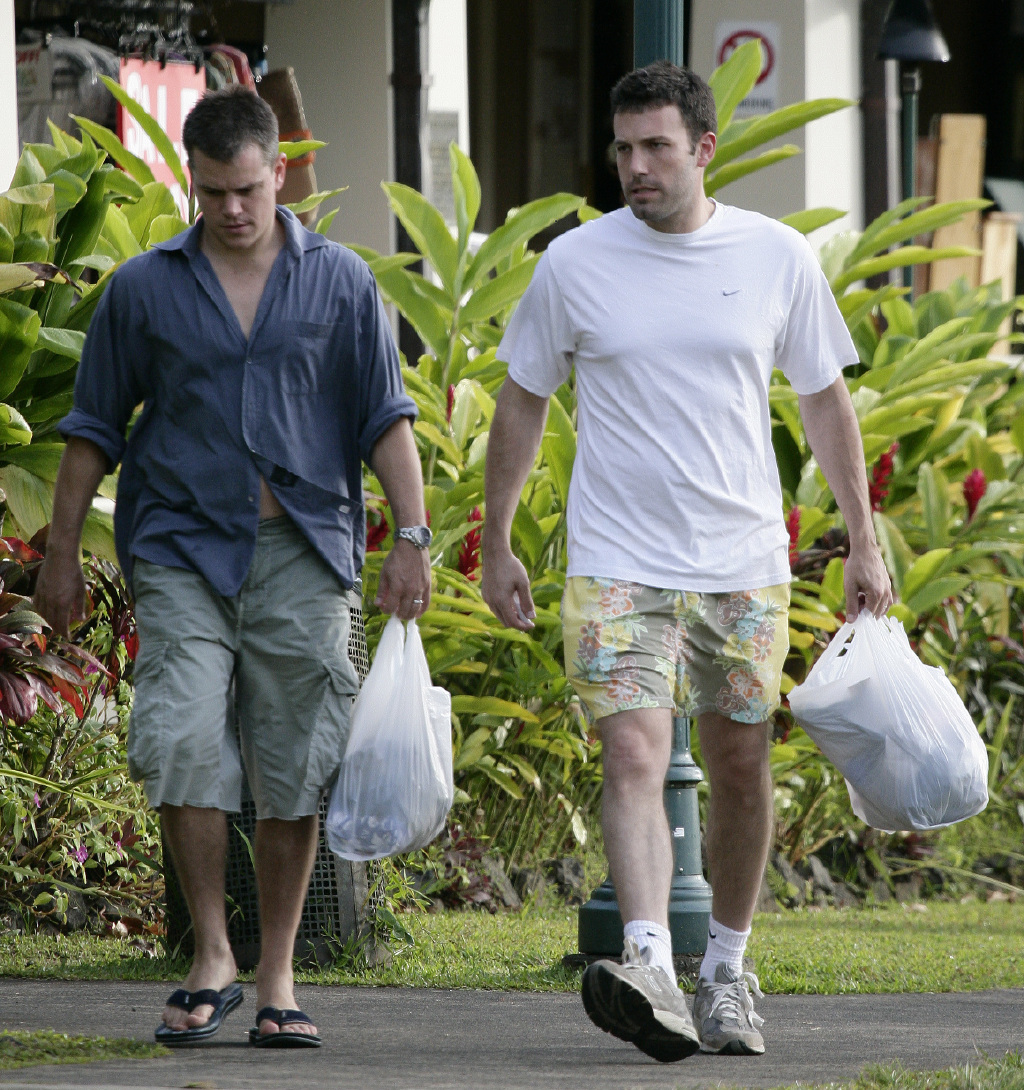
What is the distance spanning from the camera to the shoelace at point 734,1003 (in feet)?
13.6

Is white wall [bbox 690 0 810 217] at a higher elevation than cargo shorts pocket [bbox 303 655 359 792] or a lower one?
higher

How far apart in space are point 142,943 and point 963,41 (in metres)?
12.7

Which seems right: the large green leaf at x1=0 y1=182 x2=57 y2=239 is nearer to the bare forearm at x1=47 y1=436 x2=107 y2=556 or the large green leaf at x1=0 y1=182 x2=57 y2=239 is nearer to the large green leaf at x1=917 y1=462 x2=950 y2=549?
the bare forearm at x1=47 y1=436 x2=107 y2=556

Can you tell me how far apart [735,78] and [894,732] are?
356cm

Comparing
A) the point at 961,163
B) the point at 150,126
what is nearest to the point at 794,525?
the point at 150,126

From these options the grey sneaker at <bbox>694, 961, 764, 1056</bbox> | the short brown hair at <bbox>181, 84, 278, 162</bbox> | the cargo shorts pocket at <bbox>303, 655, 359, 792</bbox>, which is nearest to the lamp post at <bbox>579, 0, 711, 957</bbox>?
the grey sneaker at <bbox>694, 961, 764, 1056</bbox>

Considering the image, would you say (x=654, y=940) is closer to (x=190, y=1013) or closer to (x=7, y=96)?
(x=190, y=1013)

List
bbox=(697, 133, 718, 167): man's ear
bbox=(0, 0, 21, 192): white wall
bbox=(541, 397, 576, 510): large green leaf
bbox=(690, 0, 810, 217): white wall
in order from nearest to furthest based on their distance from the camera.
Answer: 1. bbox=(697, 133, 718, 167): man's ear
2. bbox=(541, 397, 576, 510): large green leaf
3. bbox=(0, 0, 21, 192): white wall
4. bbox=(690, 0, 810, 217): white wall

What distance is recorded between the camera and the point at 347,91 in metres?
10.7

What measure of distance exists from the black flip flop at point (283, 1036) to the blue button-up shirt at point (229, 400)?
2.81 ft

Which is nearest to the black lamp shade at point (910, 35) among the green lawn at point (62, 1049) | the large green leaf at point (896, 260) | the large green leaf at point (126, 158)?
the large green leaf at point (896, 260)

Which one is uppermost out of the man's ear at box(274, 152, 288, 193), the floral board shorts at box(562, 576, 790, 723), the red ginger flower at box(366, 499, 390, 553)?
the man's ear at box(274, 152, 288, 193)

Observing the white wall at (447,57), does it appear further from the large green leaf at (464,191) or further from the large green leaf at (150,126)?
the large green leaf at (150,126)

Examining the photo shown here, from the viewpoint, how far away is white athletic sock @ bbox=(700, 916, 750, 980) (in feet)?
13.9
